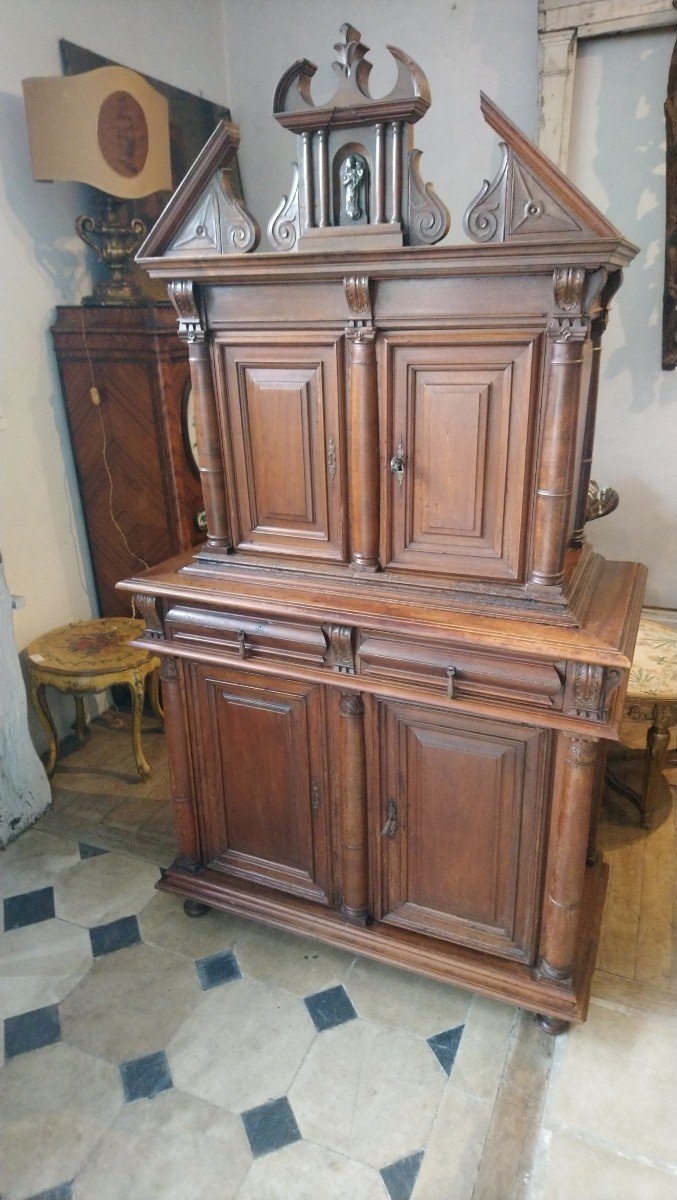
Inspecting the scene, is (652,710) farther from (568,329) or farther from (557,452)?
(568,329)

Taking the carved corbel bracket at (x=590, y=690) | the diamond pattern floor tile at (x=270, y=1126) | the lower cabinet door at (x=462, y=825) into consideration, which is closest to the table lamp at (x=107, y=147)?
the lower cabinet door at (x=462, y=825)

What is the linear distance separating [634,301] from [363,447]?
2.04 meters

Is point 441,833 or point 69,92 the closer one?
point 441,833

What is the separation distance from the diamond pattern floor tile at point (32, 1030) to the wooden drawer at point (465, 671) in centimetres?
120

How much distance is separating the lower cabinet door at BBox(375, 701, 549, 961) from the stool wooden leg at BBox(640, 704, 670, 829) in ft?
3.01

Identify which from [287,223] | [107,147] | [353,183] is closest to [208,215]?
[287,223]

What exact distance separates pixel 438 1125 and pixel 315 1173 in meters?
0.28

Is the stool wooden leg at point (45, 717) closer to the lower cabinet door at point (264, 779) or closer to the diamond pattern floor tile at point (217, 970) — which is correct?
the lower cabinet door at point (264, 779)

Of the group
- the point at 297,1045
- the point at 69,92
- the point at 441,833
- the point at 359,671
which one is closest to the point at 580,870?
the point at 441,833

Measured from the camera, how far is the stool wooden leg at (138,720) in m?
2.83

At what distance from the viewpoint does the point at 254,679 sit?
6.59 feet

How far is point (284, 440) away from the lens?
188cm

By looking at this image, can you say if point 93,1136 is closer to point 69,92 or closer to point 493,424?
point 493,424

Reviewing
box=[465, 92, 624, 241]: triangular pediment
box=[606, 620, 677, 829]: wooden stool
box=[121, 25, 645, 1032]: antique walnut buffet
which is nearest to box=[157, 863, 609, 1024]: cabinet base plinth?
box=[121, 25, 645, 1032]: antique walnut buffet
